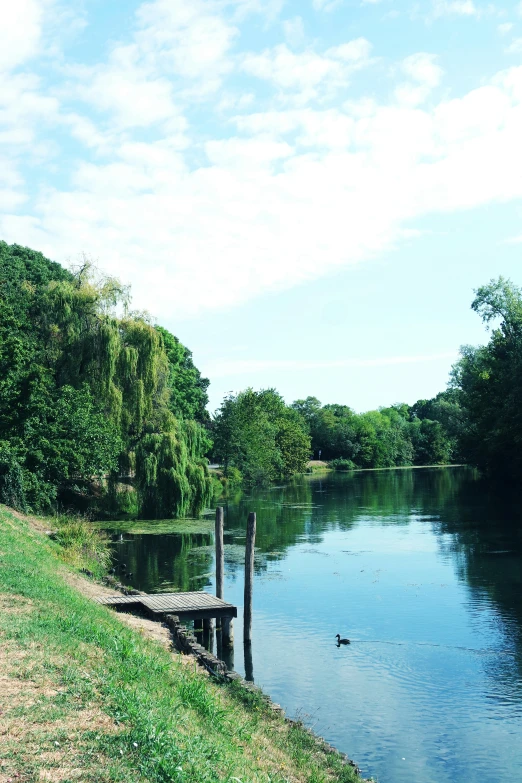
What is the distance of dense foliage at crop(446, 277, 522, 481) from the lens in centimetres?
5128

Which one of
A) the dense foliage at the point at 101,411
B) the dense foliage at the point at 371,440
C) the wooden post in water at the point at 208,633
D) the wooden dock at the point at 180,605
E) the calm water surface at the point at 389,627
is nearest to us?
the calm water surface at the point at 389,627

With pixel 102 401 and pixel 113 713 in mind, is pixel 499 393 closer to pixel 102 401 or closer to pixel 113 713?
pixel 102 401

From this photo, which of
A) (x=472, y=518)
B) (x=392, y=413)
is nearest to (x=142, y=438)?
(x=472, y=518)

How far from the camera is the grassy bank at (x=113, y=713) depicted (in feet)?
19.3

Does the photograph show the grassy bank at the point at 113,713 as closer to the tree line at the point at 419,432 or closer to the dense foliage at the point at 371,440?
the tree line at the point at 419,432

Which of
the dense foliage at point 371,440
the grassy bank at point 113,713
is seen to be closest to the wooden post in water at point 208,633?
the grassy bank at point 113,713

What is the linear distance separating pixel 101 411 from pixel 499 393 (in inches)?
1289

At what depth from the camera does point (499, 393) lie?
178 feet

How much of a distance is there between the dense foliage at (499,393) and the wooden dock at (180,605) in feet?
126

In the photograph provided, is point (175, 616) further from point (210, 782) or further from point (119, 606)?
point (210, 782)

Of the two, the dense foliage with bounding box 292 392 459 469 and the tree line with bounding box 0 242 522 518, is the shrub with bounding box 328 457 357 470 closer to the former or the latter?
the dense foliage with bounding box 292 392 459 469

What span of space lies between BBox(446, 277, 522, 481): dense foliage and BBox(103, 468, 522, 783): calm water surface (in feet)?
46.6

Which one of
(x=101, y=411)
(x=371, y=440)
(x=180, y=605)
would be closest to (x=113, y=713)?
(x=180, y=605)

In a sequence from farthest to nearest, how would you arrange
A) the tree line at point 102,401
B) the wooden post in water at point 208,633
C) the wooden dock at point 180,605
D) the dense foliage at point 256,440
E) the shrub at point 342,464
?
the shrub at point 342,464 < the dense foliage at point 256,440 < the tree line at point 102,401 < the wooden post in water at point 208,633 < the wooden dock at point 180,605
